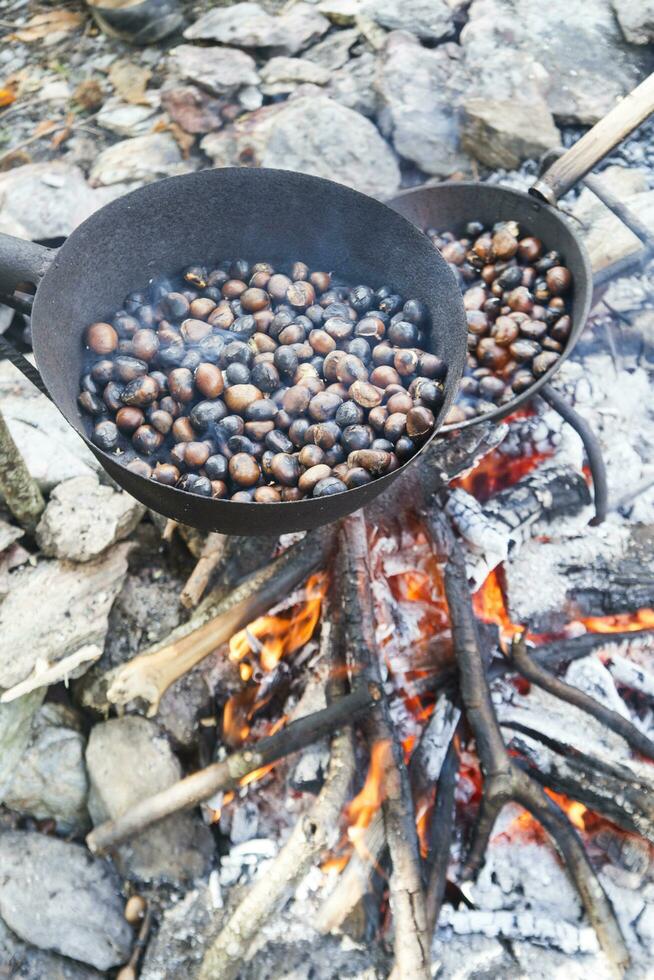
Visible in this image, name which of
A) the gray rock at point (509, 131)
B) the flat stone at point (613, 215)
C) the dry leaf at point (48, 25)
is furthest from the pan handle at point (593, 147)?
the dry leaf at point (48, 25)

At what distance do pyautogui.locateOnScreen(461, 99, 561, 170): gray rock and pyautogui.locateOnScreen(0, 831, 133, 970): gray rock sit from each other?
3.37 metres

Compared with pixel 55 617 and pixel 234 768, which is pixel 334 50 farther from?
pixel 234 768

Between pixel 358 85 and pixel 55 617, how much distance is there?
315 cm

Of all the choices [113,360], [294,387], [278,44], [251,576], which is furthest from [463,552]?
[278,44]

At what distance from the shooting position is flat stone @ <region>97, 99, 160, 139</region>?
406cm

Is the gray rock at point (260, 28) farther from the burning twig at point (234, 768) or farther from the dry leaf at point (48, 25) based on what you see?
the burning twig at point (234, 768)

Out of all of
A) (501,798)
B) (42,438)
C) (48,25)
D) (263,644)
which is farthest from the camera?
(48,25)

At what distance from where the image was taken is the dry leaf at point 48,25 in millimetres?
4574

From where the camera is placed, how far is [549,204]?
2.58 meters

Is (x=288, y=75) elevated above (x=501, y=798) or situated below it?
above

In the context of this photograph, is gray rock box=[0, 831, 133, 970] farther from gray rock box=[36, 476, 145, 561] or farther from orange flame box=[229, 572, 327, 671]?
gray rock box=[36, 476, 145, 561]

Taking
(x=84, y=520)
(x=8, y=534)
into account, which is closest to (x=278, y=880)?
(x=84, y=520)

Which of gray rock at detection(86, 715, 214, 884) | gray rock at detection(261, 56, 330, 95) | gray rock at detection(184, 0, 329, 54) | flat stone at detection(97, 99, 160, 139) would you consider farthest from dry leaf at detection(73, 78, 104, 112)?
gray rock at detection(86, 715, 214, 884)

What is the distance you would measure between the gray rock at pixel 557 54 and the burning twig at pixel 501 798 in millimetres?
2792
